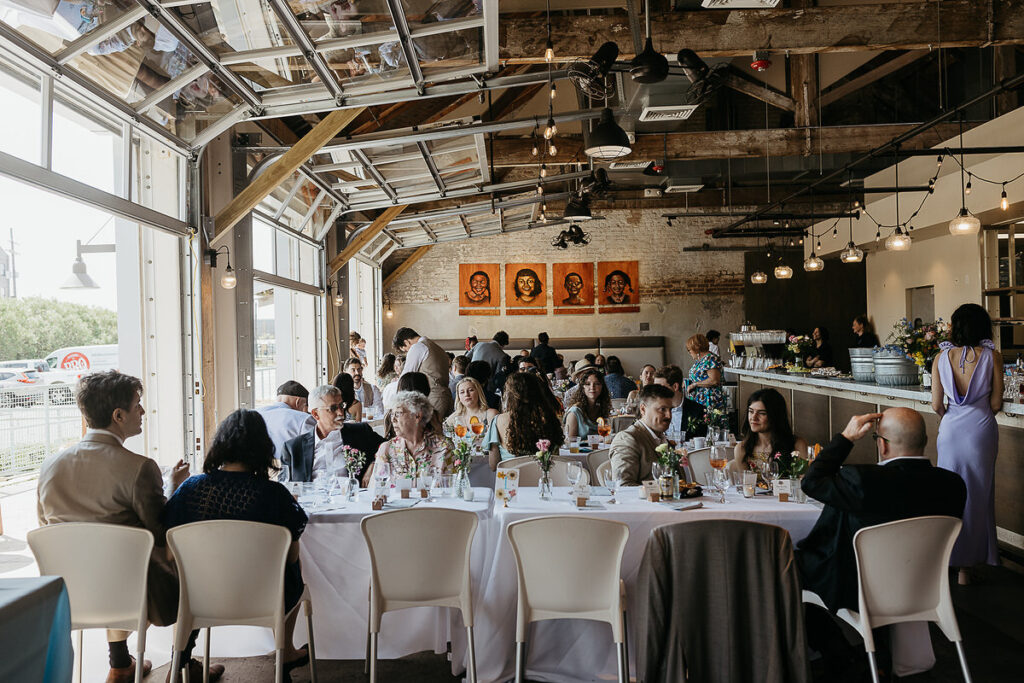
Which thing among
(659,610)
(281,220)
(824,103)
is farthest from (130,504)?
(824,103)

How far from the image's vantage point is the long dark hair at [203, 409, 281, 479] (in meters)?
3.42

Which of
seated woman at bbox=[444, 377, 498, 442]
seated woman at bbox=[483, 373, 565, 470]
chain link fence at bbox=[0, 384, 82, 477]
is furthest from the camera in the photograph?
chain link fence at bbox=[0, 384, 82, 477]

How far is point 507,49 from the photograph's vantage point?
6777 mm

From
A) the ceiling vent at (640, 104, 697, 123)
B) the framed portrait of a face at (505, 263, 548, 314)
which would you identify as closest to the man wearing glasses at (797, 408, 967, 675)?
the ceiling vent at (640, 104, 697, 123)

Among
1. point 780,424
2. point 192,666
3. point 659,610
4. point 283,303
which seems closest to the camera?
point 659,610

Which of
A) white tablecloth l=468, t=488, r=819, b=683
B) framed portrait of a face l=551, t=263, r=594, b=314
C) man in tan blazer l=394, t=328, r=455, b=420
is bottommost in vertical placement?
white tablecloth l=468, t=488, r=819, b=683

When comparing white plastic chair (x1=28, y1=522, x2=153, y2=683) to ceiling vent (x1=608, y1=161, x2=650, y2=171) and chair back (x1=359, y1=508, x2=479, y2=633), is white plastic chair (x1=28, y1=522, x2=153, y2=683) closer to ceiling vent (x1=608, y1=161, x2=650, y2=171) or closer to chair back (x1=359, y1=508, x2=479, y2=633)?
chair back (x1=359, y1=508, x2=479, y2=633)

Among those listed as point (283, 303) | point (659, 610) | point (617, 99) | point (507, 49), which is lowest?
point (659, 610)

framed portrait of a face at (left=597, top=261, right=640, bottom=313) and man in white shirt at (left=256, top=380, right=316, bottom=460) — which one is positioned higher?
framed portrait of a face at (left=597, top=261, right=640, bottom=313)

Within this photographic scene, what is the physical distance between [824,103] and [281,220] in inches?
423

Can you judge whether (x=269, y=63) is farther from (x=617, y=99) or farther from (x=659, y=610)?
(x=617, y=99)

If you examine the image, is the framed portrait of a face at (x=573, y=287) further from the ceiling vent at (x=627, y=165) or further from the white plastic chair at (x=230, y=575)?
the white plastic chair at (x=230, y=575)

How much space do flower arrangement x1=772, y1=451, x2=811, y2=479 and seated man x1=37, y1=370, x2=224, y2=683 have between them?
314 cm

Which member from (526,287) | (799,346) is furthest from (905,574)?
(526,287)
